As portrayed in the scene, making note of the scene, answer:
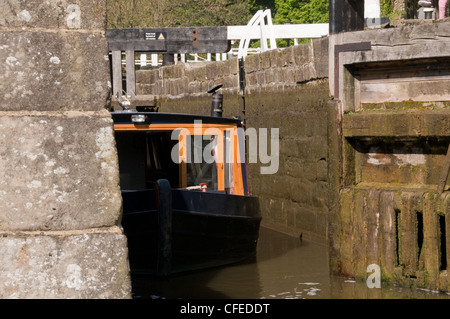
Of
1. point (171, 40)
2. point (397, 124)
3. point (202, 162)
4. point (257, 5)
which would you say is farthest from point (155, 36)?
point (257, 5)

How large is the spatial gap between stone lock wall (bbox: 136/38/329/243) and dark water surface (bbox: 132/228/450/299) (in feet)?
2.46

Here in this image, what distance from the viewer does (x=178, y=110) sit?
19.5m

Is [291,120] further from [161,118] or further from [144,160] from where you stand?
[161,118]

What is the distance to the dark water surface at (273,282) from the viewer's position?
7594 millimetres

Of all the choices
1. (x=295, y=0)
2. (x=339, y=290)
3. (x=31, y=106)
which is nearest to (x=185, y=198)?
(x=339, y=290)

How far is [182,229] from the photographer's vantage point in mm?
9445

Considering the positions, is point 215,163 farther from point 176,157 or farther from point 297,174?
point 297,174

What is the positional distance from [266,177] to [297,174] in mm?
1479

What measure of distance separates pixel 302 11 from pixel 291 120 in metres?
29.1

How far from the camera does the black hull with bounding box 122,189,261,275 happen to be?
30.2 feet

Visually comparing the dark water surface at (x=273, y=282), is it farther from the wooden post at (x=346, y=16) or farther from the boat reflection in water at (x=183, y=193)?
the wooden post at (x=346, y=16)
